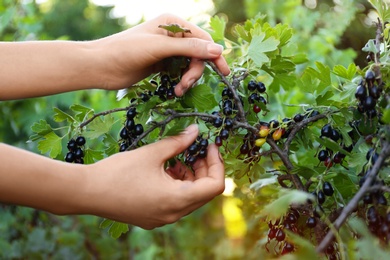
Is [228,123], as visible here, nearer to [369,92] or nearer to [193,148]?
[193,148]

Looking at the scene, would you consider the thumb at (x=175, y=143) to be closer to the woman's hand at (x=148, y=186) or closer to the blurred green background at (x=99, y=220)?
the woman's hand at (x=148, y=186)

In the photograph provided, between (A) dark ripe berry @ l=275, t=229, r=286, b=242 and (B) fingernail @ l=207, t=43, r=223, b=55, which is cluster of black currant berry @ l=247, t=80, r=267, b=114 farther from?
(A) dark ripe berry @ l=275, t=229, r=286, b=242

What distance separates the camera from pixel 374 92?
0.87m

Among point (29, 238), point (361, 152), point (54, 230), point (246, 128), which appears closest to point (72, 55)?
point (246, 128)

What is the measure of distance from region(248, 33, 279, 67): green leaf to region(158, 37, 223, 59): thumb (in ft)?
0.28

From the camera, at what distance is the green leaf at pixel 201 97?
1037mm

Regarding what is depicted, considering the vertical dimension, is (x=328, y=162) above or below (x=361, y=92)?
below

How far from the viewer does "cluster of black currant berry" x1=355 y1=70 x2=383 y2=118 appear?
87cm

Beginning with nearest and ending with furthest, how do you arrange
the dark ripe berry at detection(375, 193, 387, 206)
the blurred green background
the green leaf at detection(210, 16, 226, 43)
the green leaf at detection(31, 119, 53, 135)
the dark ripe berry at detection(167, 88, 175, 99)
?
the dark ripe berry at detection(375, 193, 387, 206) < the dark ripe berry at detection(167, 88, 175, 99) < the green leaf at detection(31, 119, 53, 135) < the green leaf at detection(210, 16, 226, 43) < the blurred green background

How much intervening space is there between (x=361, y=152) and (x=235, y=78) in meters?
0.26

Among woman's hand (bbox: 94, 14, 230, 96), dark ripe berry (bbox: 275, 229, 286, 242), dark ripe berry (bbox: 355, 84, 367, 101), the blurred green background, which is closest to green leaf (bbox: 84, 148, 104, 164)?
woman's hand (bbox: 94, 14, 230, 96)

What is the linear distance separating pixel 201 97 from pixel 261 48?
14 cm

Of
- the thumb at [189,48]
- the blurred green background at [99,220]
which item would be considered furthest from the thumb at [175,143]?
the blurred green background at [99,220]

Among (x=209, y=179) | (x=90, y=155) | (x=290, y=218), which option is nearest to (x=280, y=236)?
(x=290, y=218)
